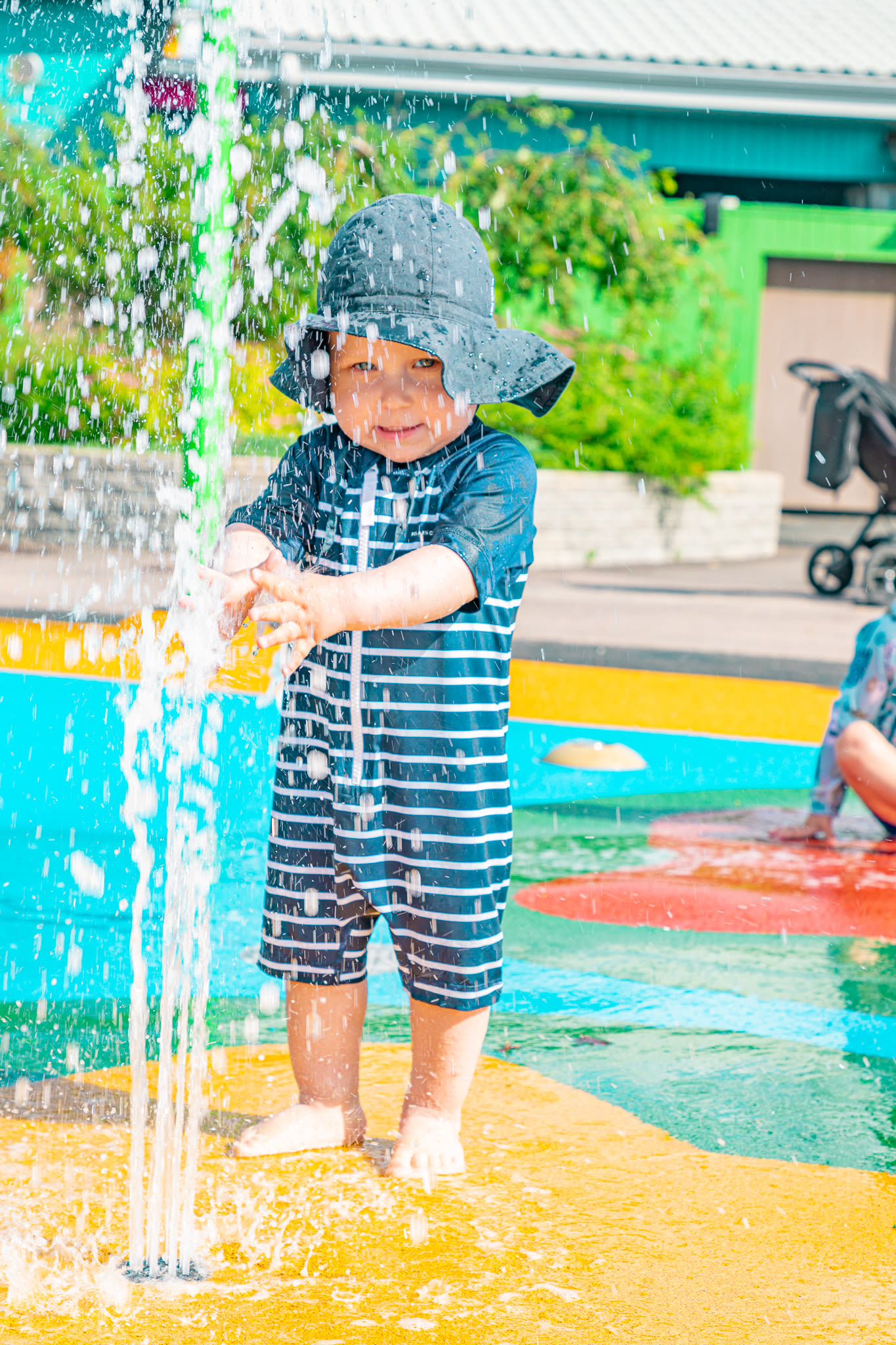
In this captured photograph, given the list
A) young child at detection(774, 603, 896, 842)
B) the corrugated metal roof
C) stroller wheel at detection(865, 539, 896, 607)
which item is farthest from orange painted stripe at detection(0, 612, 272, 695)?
the corrugated metal roof

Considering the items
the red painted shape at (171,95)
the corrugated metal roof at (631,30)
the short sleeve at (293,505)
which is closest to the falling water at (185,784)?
the short sleeve at (293,505)

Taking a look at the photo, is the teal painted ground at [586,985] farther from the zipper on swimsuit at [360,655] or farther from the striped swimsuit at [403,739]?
the zipper on swimsuit at [360,655]

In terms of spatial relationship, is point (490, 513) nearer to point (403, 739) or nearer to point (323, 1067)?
point (403, 739)

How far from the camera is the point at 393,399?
2.03m

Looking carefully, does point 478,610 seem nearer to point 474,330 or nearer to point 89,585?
point 474,330

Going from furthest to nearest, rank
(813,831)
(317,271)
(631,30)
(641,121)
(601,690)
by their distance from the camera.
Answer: (641,121) < (631,30) < (317,271) < (601,690) < (813,831)

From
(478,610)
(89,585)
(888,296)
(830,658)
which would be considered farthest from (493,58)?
(478,610)

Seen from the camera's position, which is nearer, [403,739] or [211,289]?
[403,739]

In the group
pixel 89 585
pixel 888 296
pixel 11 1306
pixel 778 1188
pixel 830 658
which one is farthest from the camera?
pixel 888 296

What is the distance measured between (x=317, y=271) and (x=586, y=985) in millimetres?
7903

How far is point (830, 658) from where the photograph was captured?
24.2ft

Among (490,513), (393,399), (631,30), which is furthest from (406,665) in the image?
(631,30)

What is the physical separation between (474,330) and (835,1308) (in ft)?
4.06

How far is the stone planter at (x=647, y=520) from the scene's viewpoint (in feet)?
35.7
